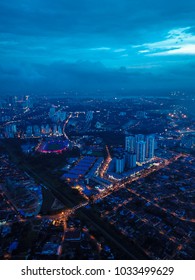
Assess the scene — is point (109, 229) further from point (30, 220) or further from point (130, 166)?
point (130, 166)

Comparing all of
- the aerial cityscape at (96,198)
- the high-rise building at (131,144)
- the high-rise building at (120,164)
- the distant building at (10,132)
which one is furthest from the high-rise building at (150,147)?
the distant building at (10,132)

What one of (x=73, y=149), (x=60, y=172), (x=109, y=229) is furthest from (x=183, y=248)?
(x=73, y=149)

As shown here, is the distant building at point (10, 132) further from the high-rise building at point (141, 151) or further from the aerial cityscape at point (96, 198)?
the high-rise building at point (141, 151)

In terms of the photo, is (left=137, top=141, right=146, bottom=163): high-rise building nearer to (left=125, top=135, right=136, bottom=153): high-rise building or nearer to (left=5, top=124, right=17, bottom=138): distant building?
(left=125, top=135, right=136, bottom=153): high-rise building

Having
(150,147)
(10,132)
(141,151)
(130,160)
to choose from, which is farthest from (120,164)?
(10,132)

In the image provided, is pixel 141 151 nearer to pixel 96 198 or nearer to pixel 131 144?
pixel 131 144

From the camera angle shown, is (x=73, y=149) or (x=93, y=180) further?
(x=73, y=149)

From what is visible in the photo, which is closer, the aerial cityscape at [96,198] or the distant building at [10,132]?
the aerial cityscape at [96,198]
